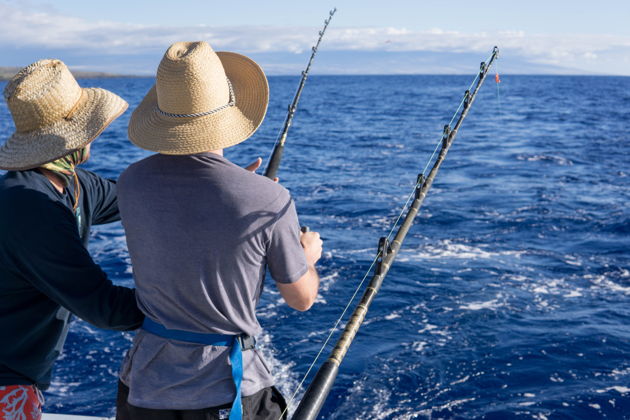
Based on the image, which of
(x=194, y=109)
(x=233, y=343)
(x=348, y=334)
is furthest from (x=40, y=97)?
(x=348, y=334)

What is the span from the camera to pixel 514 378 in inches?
191

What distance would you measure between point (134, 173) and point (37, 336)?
0.70 m

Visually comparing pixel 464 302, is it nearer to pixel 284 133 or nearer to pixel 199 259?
pixel 284 133

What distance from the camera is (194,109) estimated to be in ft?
5.42

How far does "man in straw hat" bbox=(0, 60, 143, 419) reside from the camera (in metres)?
1.72

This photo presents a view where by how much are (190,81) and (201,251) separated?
1.49ft

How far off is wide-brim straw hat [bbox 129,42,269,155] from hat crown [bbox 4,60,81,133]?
0.32 metres

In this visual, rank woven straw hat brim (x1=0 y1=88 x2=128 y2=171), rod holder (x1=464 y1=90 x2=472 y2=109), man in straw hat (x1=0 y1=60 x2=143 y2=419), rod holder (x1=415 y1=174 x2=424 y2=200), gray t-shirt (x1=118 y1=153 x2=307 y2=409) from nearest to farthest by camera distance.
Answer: gray t-shirt (x1=118 y1=153 x2=307 y2=409)
man in straw hat (x1=0 y1=60 x2=143 y2=419)
woven straw hat brim (x1=0 y1=88 x2=128 y2=171)
rod holder (x1=415 y1=174 x2=424 y2=200)
rod holder (x1=464 y1=90 x2=472 y2=109)

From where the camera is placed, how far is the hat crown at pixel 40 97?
190 cm

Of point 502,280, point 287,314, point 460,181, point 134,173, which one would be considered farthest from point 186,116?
point 460,181

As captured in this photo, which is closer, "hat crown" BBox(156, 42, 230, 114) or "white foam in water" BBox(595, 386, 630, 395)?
"hat crown" BBox(156, 42, 230, 114)

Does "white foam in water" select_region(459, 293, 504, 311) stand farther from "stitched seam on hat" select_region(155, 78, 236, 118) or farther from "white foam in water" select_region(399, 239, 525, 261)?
"stitched seam on hat" select_region(155, 78, 236, 118)

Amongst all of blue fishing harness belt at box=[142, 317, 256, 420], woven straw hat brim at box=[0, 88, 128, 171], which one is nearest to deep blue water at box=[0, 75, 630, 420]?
blue fishing harness belt at box=[142, 317, 256, 420]

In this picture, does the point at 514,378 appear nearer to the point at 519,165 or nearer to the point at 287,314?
the point at 287,314
